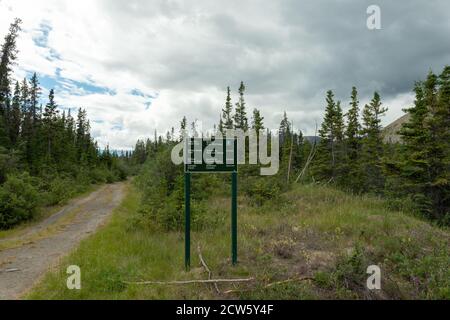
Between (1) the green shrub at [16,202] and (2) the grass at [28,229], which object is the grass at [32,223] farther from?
(1) the green shrub at [16,202]

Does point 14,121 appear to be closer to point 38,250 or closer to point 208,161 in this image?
point 38,250

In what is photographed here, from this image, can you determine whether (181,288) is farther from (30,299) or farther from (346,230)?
(346,230)

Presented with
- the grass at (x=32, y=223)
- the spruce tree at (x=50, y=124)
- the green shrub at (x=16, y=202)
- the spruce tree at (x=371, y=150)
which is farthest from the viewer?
the spruce tree at (x=50, y=124)

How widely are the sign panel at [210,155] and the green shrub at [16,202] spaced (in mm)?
12227

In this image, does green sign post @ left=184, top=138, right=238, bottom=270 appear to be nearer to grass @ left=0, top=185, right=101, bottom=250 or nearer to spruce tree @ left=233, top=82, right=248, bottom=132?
grass @ left=0, top=185, right=101, bottom=250

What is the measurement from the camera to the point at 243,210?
12.3m

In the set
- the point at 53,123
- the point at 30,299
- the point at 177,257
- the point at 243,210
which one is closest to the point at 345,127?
the point at 243,210

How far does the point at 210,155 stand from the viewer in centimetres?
626

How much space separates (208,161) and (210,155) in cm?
14

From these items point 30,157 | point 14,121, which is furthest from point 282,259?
point 14,121

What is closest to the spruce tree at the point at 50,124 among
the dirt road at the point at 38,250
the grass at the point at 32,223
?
the grass at the point at 32,223

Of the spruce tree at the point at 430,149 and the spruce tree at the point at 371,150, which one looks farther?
the spruce tree at the point at 371,150

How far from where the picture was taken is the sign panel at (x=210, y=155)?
20.5 feet
